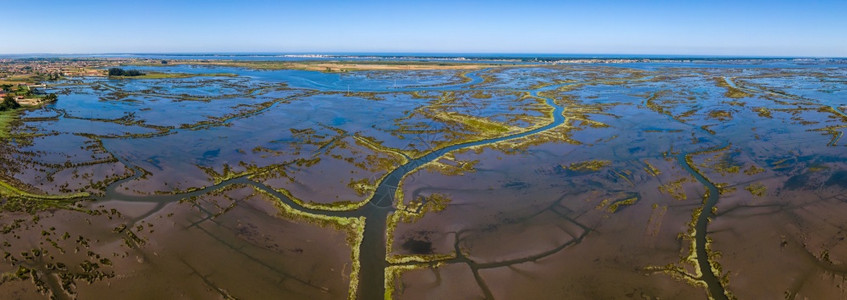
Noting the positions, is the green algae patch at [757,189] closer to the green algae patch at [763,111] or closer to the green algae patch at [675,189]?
the green algae patch at [675,189]

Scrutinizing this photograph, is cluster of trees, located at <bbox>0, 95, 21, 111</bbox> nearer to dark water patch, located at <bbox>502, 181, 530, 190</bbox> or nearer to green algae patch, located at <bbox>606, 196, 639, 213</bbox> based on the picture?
dark water patch, located at <bbox>502, 181, 530, 190</bbox>

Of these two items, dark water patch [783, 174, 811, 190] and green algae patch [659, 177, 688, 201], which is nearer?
green algae patch [659, 177, 688, 201]

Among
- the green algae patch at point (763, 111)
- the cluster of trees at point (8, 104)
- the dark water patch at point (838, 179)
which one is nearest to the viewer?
the dark water patch at point (838, 179)

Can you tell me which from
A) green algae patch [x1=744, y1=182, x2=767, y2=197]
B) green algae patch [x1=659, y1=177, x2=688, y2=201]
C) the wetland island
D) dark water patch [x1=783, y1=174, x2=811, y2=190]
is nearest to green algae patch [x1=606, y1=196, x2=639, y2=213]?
the wetland island

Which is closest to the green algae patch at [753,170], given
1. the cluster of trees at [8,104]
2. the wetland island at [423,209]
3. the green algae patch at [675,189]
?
the wetland island at [423,209]

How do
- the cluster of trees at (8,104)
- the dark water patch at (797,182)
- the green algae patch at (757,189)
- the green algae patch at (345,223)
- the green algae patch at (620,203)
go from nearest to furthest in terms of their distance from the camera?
the green algae patch at (345,223), the green algae patch at (620,203), the green algae patch at (757,189), the dark water patch at (797,182), the cluster of trees at (8,104)

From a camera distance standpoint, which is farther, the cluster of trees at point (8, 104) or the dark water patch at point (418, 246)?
the cluster of trees at point (8, 104)

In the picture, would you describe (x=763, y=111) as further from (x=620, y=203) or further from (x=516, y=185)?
(x=516, y=185)

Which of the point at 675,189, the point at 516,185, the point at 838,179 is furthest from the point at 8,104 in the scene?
the point at 838,179

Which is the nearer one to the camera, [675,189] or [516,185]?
[675,189]
